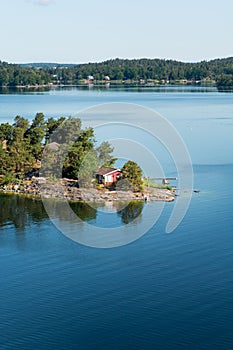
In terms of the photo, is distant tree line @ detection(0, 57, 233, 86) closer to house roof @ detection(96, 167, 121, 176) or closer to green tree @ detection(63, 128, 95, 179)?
green tree @ detection(63, 128, 95, 179)

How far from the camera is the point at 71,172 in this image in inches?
717

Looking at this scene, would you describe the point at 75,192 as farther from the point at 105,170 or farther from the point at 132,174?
the point at 132,174

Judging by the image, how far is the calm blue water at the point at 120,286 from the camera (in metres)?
8.75

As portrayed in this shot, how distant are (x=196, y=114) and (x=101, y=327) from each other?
30337 millimetres

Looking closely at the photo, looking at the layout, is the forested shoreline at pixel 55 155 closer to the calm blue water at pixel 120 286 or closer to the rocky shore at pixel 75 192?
the rocky shore at pixel 75 192

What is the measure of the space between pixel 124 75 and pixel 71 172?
70.0 m

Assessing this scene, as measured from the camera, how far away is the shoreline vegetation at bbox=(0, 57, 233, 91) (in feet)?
249

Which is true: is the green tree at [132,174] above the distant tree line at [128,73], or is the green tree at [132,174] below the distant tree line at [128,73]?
below

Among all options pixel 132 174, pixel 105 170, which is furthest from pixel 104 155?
pixel 132 174

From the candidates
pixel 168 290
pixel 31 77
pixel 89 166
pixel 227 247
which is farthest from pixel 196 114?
pixel 31 77

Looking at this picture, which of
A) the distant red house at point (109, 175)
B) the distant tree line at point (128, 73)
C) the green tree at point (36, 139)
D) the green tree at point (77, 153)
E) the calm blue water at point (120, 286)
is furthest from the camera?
the distant tree line at point (128, 73)

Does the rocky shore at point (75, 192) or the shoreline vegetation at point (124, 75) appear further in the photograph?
the shoreline vegetation at point (124, 75)

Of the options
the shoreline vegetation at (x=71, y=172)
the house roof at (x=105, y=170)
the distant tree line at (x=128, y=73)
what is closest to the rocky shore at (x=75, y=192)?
the shoreline vegetation at (x=71, y=172)

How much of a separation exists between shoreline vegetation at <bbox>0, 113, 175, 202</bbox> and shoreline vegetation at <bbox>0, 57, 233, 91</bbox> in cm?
5570
